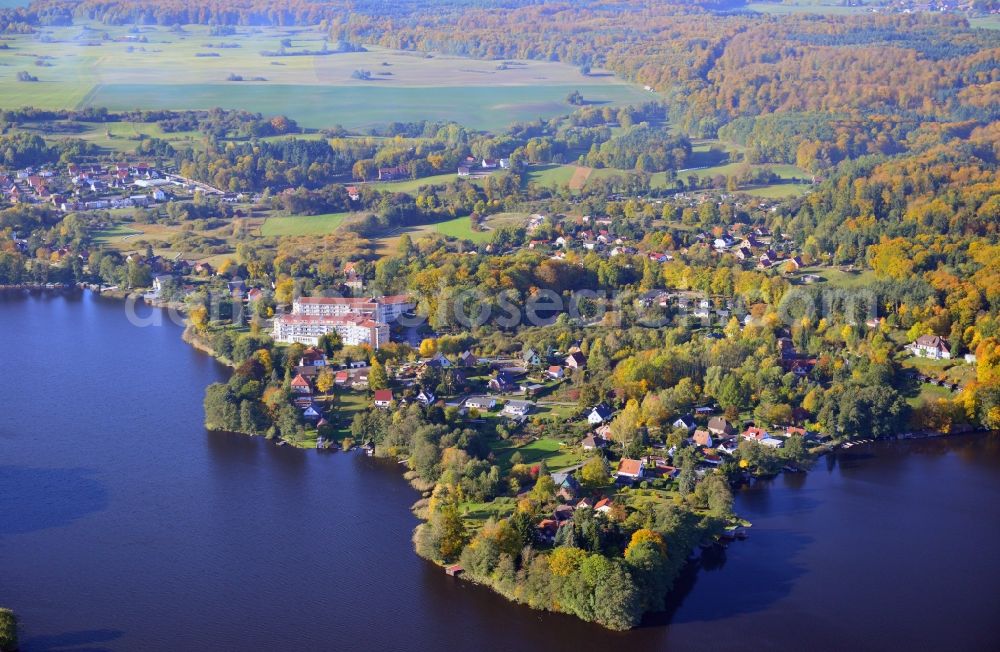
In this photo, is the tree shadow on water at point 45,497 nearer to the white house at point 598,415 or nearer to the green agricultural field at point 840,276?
the white house at point 598,415

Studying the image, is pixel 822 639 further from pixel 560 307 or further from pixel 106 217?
pixel 106 217

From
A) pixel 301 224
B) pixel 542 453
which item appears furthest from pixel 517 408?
pixel 301 224

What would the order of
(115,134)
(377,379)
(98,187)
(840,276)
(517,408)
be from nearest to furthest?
(517,408) < (377,379) < (840,276) < (98,187) < (115,134)

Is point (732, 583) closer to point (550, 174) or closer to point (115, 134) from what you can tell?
point (550, 174)

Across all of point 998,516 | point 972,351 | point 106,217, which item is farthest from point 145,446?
point 106,217

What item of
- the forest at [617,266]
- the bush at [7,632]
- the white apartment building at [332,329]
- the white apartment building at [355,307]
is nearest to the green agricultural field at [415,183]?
the forest at [617,266]

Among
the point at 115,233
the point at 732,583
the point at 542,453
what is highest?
the point at 115,233

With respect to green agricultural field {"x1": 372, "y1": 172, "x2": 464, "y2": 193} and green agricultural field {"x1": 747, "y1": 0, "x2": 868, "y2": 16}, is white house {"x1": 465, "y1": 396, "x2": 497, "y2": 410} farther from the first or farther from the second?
green agricultural field {"x1": 747, "y1": 0, "x2": 868, "y2": 16}
